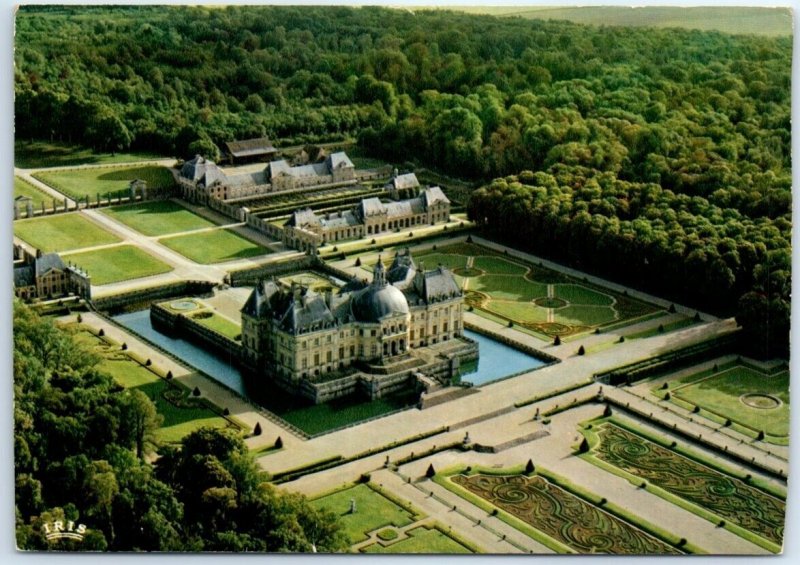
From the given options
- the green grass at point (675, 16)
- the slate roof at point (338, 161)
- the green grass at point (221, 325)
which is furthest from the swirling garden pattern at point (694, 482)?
the slate roof at point (338, 161)

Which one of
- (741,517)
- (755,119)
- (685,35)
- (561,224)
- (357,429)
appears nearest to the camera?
(741,517)

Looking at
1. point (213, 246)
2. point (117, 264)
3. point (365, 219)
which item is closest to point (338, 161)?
point (365, 219)

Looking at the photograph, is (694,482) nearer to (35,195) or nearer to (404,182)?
(404,182)

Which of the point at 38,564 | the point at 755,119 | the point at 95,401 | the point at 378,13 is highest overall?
the point at 378,13

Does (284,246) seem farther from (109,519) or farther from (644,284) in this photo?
(109,519)

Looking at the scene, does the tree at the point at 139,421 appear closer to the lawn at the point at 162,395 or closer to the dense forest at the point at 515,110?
the lawn at the point at 162,395

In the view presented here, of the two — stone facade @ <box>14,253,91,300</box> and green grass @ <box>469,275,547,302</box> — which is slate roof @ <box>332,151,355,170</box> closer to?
green grass @ <box>469,275,547,302</box>

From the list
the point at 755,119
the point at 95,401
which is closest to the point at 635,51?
the point at 755,119

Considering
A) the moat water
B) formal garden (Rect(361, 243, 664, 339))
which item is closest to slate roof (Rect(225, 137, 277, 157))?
formal garden (Rect(361, 243, 664, 339))
